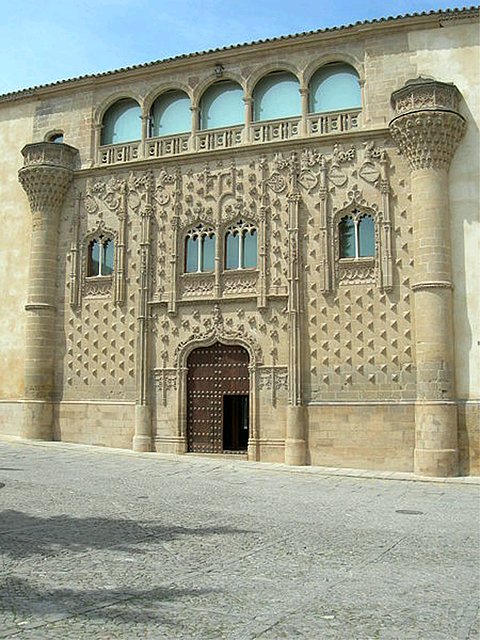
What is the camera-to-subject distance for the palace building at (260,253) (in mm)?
16953

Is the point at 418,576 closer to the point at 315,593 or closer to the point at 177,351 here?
the point at 315,593

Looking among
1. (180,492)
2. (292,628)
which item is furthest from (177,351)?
(292,628)

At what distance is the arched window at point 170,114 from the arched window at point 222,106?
0.52 meters

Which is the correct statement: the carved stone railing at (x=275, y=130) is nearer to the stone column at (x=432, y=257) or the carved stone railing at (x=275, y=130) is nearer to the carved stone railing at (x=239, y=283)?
the stone column at (x=432, y=257)

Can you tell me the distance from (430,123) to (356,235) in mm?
3358

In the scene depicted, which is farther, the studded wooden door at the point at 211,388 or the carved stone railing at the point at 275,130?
the carved stone railing at the point at 275,130

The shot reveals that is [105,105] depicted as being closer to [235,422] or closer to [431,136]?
[431,136]

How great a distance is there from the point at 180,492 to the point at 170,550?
15.5 feet

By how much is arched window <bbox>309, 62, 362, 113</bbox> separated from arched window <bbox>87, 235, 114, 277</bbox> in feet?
24.2

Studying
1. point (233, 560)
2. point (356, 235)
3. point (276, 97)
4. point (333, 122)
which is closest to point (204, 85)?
point (276, 97)

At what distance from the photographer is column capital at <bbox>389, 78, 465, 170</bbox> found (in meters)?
16.9

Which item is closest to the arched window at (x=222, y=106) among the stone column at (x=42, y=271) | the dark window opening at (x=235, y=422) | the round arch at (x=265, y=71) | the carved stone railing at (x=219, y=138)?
the carved stone railing at (x=219, y=138)

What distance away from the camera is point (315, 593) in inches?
249

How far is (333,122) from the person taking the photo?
61.4 feet
